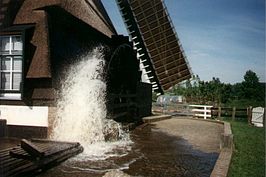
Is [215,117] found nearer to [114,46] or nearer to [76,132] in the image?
[114,46]

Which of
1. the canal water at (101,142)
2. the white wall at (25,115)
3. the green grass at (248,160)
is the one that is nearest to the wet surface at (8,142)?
the white wall at (25,115)

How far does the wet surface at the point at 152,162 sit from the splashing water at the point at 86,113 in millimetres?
504

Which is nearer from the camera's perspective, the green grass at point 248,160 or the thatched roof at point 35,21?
the green grass at point 248,160

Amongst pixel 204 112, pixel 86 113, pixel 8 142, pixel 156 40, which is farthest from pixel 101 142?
pixel 204 112

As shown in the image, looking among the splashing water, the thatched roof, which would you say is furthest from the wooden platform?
the thatched roof

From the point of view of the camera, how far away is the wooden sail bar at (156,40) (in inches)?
572

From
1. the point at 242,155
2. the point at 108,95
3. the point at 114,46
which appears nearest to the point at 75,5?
the point at 114,46

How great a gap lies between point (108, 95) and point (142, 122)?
469 cm

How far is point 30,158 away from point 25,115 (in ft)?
10.8

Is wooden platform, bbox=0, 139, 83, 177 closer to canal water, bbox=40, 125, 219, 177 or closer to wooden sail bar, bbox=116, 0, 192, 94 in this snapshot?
canal water, bbox=40, 125, 219, 177

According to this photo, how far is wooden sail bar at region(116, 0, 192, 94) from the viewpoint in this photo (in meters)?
14.5

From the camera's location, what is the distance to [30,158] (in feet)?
20.1

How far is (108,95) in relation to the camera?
39.2 ft

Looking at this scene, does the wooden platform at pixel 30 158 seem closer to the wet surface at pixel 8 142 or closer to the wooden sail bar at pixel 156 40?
the wet surface at pixel 8 142
